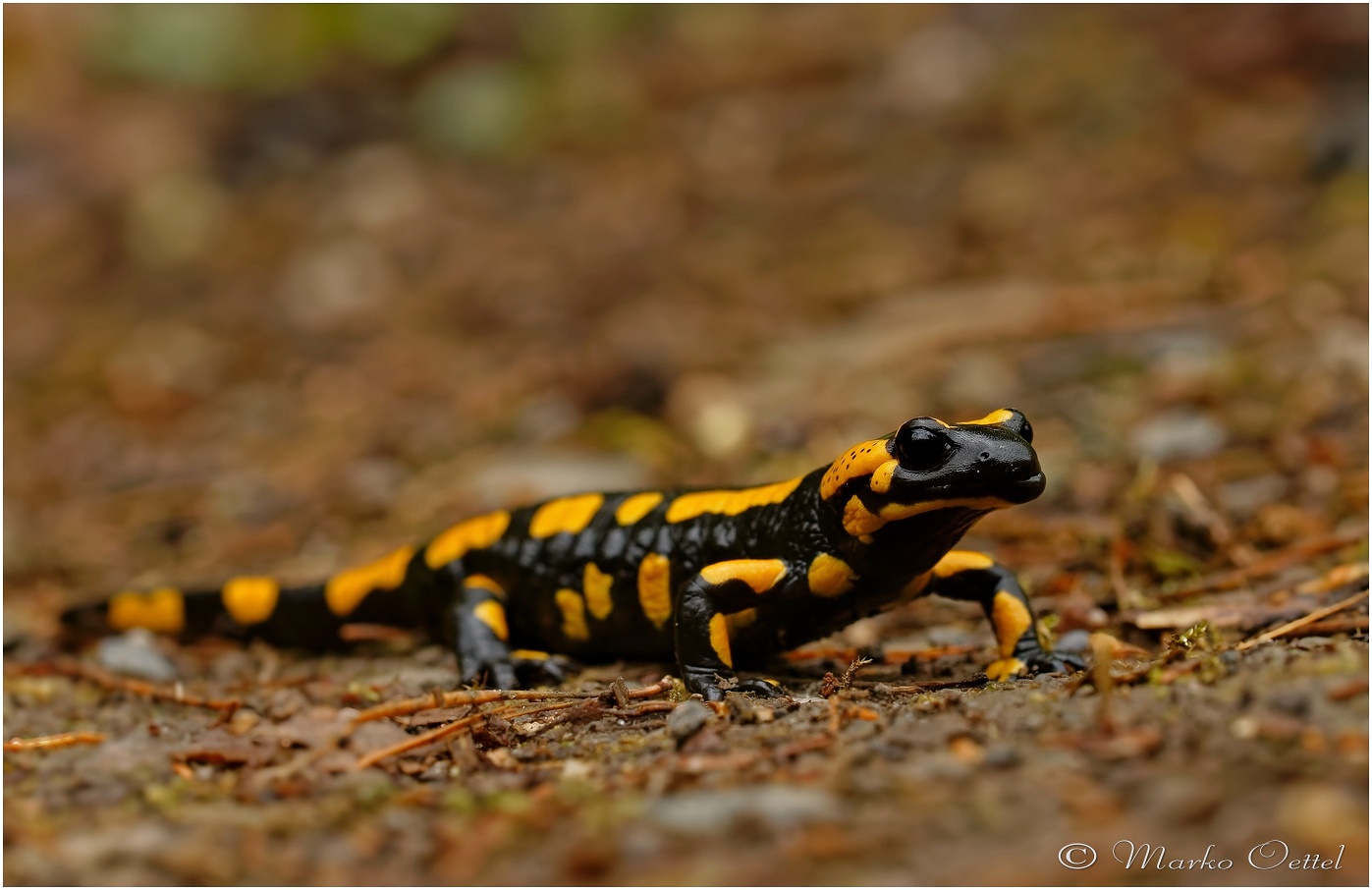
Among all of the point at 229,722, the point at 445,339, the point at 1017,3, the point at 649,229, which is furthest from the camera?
the point at 1017,3

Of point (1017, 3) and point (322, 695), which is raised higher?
point (1017, 3)


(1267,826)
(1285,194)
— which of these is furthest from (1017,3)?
(1267,826)

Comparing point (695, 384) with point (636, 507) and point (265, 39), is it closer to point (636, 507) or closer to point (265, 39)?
point (636, 507)

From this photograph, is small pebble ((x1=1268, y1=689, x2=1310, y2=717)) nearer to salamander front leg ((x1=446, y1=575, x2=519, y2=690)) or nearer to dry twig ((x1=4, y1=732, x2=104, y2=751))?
salamander front leg ((x1=446, y1=575, x2=519, y2=690))

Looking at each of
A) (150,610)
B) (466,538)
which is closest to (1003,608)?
(466,538)

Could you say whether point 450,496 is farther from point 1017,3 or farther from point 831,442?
point 1017,3

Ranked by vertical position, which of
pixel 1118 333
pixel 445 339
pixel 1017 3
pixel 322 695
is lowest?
pixel 322 695
